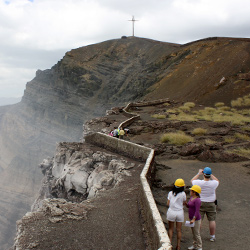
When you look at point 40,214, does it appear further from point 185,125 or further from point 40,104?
point 40,104

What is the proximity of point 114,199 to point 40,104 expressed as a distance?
63.9m

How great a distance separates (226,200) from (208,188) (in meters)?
2.66

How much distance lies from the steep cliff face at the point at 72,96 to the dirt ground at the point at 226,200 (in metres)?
38.0

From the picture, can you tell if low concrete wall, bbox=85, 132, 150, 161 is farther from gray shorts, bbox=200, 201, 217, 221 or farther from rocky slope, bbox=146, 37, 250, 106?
rocky slope, bbox=146, 37, 250, 106

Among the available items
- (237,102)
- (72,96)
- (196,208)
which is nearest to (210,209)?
(196,208)

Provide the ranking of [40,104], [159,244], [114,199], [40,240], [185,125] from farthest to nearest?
[40,104], [185,125], [114,199], [40,240], [159,244]

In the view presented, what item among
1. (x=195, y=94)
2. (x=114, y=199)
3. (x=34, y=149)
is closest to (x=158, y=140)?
(x=114, y=199)

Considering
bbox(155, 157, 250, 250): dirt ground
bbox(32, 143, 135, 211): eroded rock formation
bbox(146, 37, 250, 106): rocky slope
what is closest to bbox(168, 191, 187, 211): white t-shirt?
bbox(155, 157, 250, 250): dirt ground

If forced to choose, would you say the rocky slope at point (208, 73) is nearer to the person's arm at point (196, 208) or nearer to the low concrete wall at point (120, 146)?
the low concrete wall at point (120, 146)

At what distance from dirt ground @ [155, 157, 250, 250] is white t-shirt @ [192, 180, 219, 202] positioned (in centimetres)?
93

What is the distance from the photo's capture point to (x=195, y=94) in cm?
3167

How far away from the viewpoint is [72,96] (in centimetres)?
6128

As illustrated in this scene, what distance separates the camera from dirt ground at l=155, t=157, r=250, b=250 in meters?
5.50

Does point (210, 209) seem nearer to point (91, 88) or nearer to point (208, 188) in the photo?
point (208, 188)
